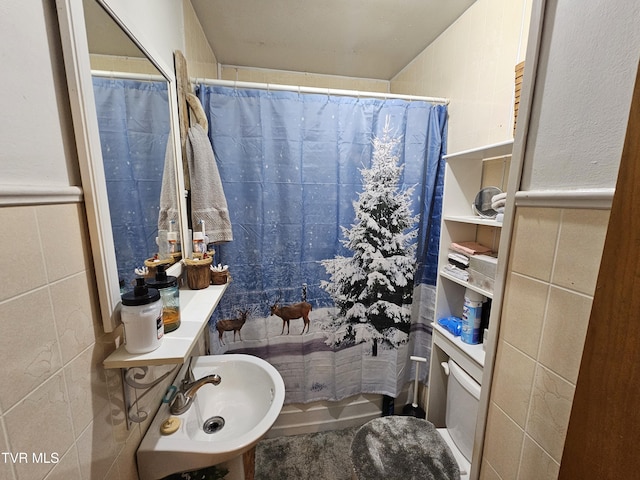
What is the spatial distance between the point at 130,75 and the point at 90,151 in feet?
1.29

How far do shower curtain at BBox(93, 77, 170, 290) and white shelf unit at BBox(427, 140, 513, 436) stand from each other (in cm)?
128

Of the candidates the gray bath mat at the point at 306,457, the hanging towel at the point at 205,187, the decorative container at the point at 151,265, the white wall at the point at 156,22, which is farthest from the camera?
the gray bath mat at the point at 306,457

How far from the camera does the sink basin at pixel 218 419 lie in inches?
29.3

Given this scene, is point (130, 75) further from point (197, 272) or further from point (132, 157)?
point (197, 272)

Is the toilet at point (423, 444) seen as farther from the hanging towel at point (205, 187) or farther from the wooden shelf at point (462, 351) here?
the hanging towel at point (205, 187)

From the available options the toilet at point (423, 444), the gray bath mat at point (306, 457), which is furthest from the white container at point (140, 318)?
the gray bath mat at point (306, 457)

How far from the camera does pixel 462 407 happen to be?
1.16 metres

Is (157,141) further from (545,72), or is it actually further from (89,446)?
(545,72)

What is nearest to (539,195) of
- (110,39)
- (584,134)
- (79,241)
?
(584,134)

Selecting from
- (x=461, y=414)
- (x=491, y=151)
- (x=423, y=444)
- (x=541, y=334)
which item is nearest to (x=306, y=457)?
(x=423, y=444)

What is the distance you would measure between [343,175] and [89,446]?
4.55 ft

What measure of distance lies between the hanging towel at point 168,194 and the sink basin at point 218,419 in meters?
0.63

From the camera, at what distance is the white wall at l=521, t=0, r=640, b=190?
43 cm

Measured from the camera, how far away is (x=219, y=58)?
73.4 inches
